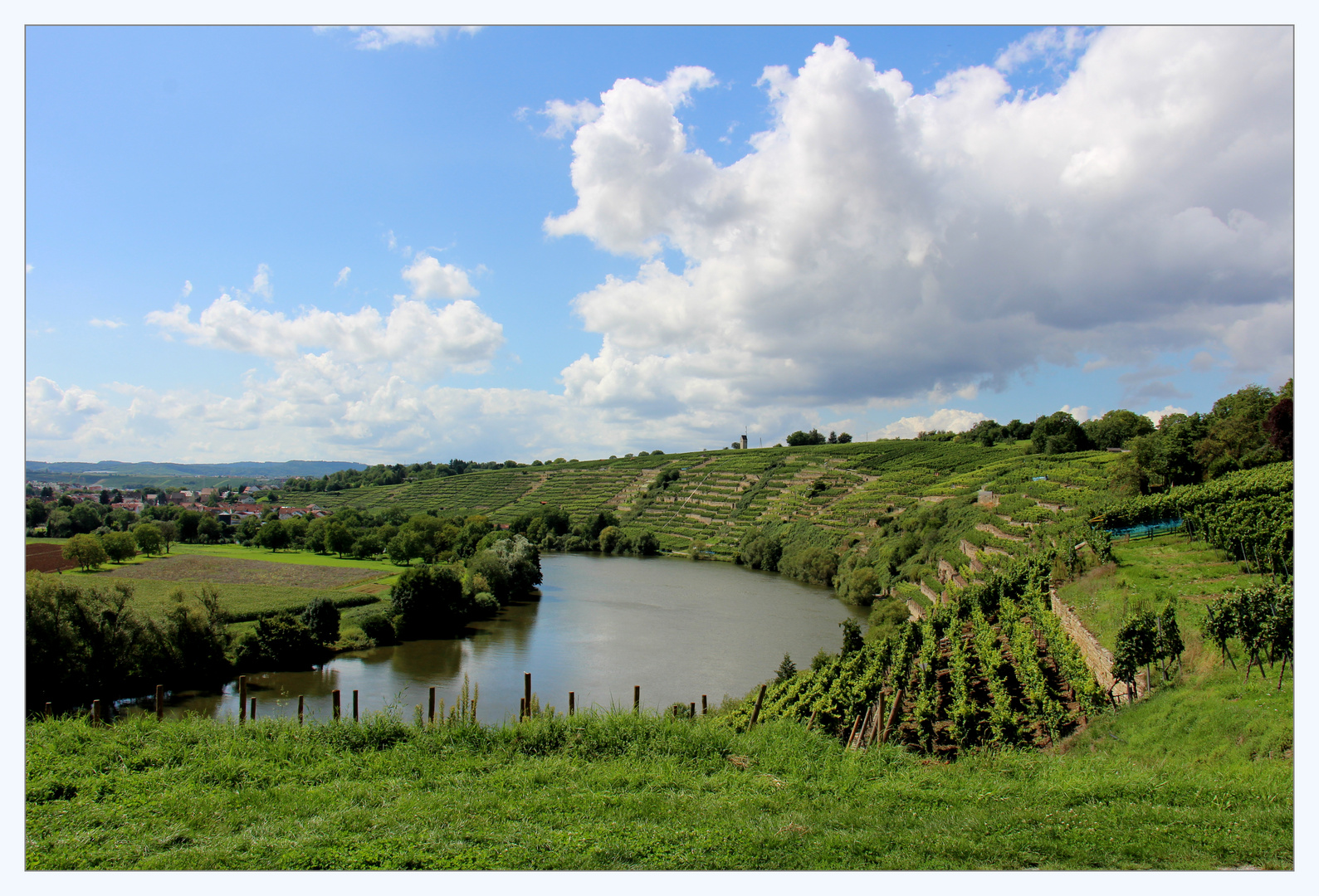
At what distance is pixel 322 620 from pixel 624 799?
25.7 metres

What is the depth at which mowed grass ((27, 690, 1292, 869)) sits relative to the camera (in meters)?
5.05

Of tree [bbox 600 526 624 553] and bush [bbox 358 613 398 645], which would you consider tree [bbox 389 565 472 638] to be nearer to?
bush [bbox 358 613 398 645]

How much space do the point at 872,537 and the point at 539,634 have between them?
1008 inches

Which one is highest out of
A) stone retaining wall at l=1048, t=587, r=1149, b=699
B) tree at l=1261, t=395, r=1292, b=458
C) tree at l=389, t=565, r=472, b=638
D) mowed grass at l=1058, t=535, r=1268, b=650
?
tree at l=1261, t=395, r=1292, b=458

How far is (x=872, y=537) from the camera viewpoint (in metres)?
45.4

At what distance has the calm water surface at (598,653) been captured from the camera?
21.3 metres

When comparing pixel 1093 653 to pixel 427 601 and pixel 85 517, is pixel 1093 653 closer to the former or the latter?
pixel 427 601

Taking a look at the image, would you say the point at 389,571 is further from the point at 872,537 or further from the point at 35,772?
the point at 35,772

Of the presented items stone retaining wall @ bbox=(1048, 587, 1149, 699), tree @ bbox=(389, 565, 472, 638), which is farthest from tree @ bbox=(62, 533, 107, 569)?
stone retaining wall @ bbox=(1048, 587, 1149, 699)

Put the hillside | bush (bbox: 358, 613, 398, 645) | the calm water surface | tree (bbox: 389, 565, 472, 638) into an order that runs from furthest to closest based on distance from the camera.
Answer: the hillside
tree (bbox: 389, 565, 472, 638)
bush (bbox: 358, 613, 398, 645)
the calm water surface

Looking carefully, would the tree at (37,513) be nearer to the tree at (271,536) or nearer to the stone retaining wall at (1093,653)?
the tree at (271,536)

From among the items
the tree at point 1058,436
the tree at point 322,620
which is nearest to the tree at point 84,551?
the tree at point 322,620

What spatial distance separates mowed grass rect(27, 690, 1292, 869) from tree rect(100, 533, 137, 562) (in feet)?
75.2

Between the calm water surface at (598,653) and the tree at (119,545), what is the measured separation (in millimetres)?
9244
